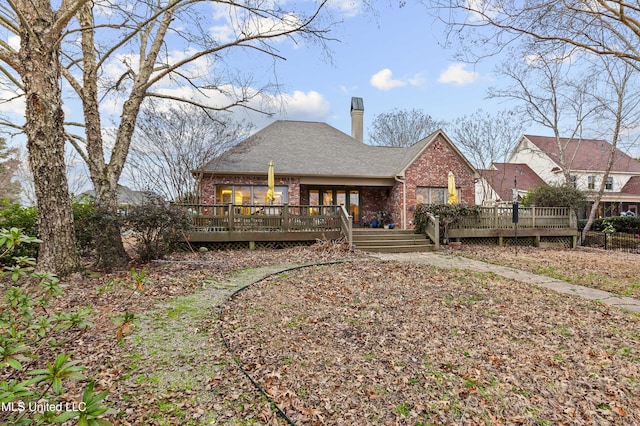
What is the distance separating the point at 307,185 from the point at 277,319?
12.3 m

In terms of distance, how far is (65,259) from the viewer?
5.71 meters

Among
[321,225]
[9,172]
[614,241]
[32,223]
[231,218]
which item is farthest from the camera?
[9,172]

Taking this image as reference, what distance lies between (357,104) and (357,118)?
35.6 inches

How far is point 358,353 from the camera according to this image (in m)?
3.61

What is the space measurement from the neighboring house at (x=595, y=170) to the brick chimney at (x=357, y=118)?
41.3 ft

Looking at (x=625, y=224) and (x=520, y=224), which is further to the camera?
(x=625, y=224)

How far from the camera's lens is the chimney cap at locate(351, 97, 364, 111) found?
19.7 metres

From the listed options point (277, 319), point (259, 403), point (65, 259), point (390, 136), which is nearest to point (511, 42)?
point (277, 319)

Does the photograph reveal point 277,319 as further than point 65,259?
No

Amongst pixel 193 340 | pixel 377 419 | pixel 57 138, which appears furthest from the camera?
pixel 57 138

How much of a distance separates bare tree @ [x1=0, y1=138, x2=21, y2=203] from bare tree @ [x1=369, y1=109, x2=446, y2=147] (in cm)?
2937

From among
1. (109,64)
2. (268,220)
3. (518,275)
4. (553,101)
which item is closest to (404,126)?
(553,101)

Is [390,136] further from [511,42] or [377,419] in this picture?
[377,419]

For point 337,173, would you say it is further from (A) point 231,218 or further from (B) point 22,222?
(B) point 22,222
